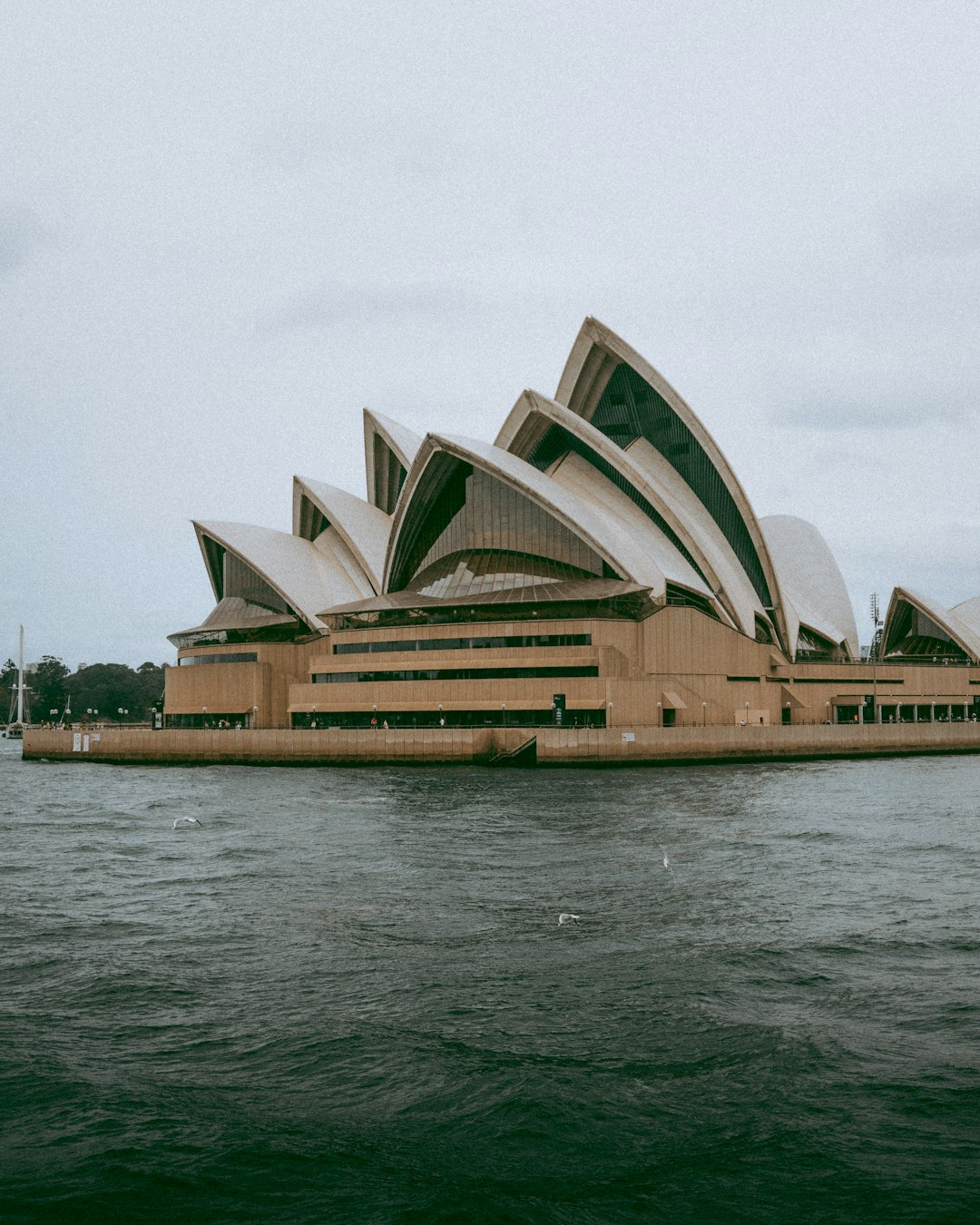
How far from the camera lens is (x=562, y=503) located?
61406mm

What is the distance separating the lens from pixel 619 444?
7244 centimetres

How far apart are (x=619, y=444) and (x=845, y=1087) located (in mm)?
64415

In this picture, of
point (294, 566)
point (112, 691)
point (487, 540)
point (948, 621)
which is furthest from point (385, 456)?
point (112, 691)

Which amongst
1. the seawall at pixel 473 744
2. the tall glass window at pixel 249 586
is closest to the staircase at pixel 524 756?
the seawall at pixel 473 744

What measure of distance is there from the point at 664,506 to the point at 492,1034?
183ft

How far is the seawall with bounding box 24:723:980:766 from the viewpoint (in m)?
53.0

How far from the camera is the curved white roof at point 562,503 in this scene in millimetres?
60250

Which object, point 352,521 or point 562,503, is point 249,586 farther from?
point 562,503

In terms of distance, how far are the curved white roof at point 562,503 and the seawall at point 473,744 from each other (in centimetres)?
956

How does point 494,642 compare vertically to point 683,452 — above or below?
below

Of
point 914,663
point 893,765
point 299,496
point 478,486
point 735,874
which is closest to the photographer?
point 735,874

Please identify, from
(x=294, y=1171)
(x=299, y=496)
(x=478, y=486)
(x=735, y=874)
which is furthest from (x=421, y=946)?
(x=299, y=496)

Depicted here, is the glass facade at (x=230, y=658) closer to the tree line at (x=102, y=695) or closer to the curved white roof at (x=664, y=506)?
the curved white roof at (x=664, y=506)

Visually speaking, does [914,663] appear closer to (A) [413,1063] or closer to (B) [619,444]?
(B) [619,444]
